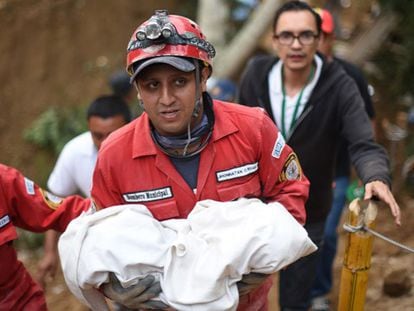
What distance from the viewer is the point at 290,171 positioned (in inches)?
114

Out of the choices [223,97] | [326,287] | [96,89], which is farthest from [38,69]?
[326,287]

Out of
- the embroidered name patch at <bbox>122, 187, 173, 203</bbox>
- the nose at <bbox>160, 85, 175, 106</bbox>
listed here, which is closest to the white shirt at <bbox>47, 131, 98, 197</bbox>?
the embroidered name patch at <bbox>122, 187, 173, 203</bbox>

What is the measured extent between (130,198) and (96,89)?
260 inches

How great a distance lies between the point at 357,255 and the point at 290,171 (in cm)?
48

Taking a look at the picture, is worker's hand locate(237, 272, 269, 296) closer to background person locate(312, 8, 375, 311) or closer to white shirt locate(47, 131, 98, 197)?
white shirt locate(47, 131, 98, 197)

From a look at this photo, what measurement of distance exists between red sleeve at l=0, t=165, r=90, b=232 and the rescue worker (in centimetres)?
52

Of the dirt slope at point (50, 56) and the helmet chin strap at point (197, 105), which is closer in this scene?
the helmet chin strap at point (197, 105)

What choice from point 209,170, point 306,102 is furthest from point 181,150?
point 306,102

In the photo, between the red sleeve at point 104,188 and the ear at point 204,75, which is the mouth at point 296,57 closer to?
the ear at point 204,75

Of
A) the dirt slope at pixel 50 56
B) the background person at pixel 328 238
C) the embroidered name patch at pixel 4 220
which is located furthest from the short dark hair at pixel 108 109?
the dirt slope at pixel 50 56

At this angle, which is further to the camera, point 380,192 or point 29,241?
point 29,241

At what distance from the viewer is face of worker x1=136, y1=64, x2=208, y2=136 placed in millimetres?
2604

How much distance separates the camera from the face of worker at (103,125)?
4.27 meters

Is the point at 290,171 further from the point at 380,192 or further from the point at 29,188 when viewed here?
the point at 29,188
